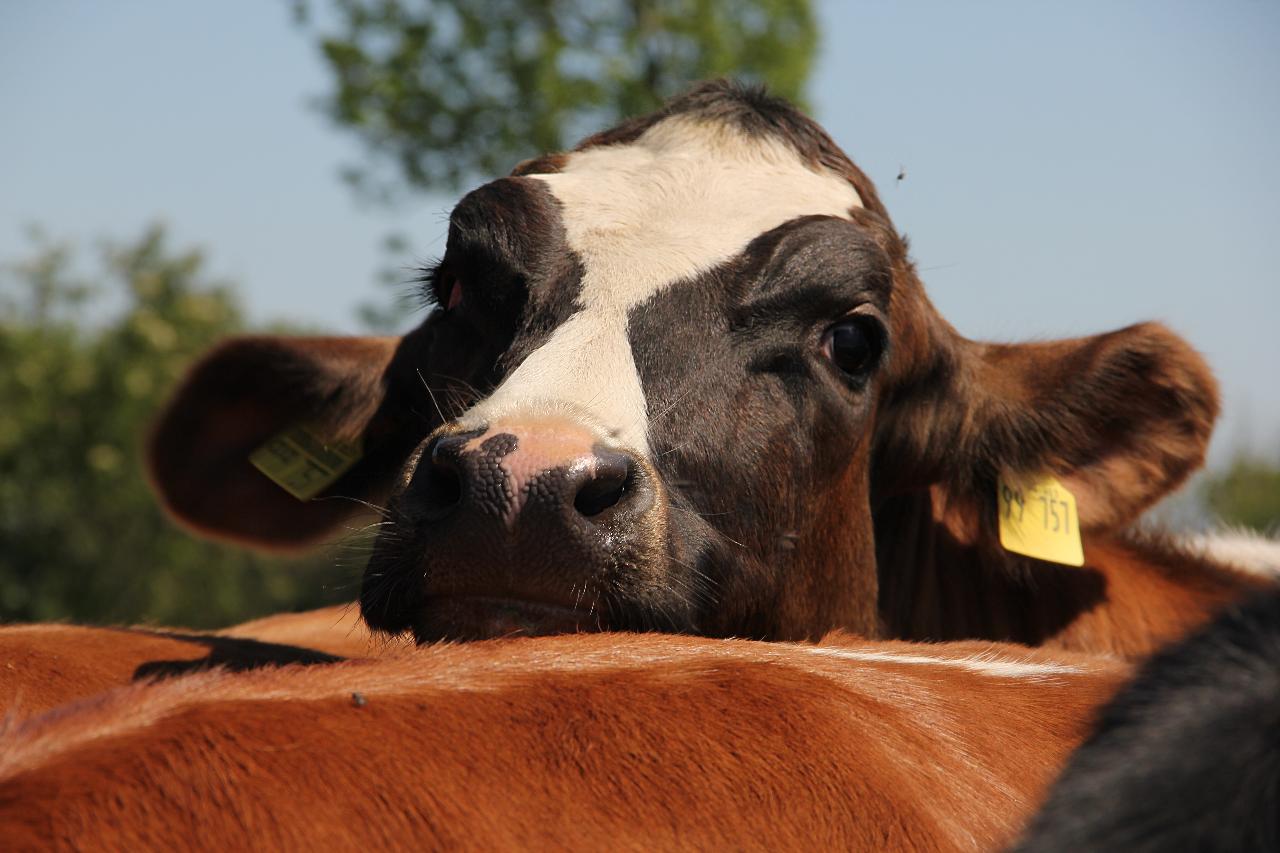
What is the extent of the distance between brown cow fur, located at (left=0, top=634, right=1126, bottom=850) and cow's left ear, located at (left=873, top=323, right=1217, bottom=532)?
6.49 ft

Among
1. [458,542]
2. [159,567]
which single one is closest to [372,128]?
[159,567]

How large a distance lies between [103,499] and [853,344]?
18.3 meters

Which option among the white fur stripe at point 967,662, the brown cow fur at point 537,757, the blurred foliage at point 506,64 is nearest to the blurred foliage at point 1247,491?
the blurred foliage at point 506,64

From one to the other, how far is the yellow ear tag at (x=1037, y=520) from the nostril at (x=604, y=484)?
197 cm

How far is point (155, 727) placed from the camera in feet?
5.74

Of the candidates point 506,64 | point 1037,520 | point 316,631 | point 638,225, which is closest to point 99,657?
point 638,225

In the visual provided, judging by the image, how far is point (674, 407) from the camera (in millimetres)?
3445

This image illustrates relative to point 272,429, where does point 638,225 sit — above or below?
above

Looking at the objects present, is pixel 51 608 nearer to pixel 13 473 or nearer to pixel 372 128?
pixel 13 473

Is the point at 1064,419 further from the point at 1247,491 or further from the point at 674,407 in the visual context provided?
the point at 1247,491

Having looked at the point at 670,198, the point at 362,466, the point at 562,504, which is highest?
the point at 670,198

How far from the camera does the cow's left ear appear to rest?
452cm

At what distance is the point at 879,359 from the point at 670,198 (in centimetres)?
76

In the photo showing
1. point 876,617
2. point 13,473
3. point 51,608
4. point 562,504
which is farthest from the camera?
point 13,473
